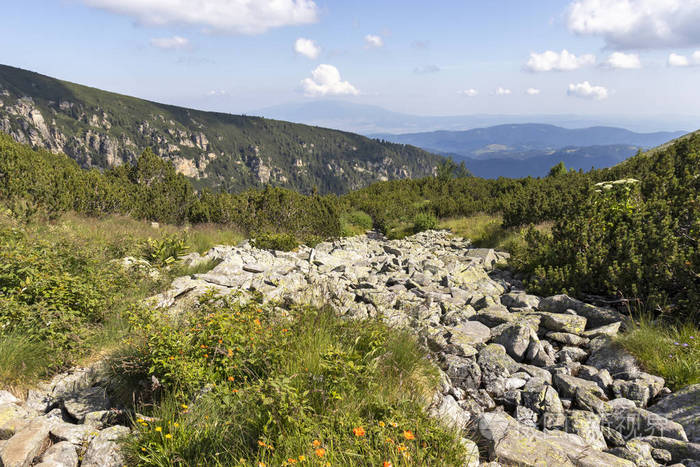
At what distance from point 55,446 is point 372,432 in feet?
8.06

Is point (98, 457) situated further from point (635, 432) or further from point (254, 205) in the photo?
point (254, 205)

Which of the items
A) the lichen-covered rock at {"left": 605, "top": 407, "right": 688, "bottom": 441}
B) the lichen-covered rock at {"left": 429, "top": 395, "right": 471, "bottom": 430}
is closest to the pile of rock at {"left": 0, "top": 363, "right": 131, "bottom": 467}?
the lichen-covered rock at {"left": 429, "top": 395, "right": 471, "bottom": 430}

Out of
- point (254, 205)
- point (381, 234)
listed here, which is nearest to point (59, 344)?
point (254, 205)

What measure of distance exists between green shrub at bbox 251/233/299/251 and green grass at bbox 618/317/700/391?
368 inches

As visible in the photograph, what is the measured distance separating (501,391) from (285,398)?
2.47 metres

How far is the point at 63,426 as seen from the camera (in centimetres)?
298

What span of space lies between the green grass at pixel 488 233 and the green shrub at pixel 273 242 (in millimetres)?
6832

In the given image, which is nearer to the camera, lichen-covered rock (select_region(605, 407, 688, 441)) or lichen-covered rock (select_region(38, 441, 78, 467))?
lichen-covered rock (select_region(38, 441, 78, 467))

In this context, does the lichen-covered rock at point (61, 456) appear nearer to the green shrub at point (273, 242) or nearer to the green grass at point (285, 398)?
the green grass at point (285, 398)

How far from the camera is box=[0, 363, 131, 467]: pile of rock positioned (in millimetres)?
2660

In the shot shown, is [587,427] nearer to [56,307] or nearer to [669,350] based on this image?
[669,350]

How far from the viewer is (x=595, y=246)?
20.9ft

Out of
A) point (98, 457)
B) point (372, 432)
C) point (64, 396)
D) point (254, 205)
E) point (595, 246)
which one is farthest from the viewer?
point (254, 205)

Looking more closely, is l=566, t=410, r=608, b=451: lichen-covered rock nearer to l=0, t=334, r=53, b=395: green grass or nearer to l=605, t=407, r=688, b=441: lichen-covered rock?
l=605, t=407, r=688, b=441: lichen-covered rock
